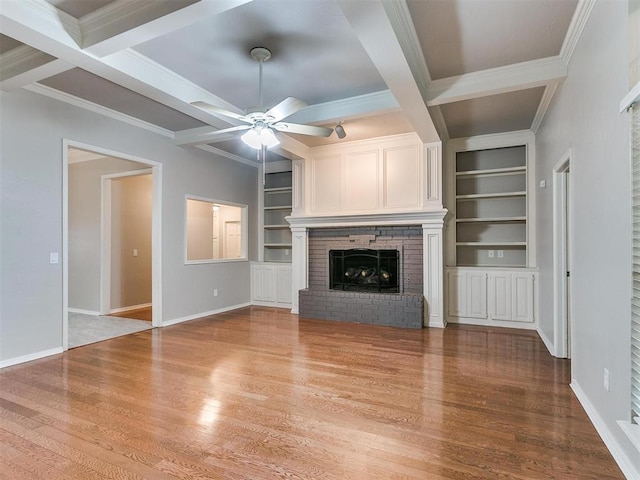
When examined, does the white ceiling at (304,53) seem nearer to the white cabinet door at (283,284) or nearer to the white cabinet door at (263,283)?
the white cabinet door at (283,284)

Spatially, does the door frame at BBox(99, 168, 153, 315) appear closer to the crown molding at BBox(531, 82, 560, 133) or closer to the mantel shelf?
the mantel shelf

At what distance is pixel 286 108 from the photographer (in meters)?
3.02

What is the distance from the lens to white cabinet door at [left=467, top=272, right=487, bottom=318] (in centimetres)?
→ 512

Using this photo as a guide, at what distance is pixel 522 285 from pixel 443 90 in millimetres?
3005

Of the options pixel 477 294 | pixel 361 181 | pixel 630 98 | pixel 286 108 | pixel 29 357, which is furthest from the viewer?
pixel 361 181

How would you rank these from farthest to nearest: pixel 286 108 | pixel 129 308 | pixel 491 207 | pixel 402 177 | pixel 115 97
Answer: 1. pixel 129 308
2. pixel 491 207
3. pixel 402 177
4. pixel 115 97
5. pixel 286 108

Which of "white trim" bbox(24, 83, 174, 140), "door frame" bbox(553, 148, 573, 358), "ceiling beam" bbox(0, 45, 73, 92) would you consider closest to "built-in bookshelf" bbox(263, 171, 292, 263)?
"white trim" bbox(24, 83, 174, 140)

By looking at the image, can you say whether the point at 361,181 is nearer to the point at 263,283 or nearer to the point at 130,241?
the point at 263,283

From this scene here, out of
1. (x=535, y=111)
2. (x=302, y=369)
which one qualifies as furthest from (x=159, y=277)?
(x=535, y=111)

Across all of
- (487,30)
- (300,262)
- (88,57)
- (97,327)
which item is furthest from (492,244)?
(97,327)

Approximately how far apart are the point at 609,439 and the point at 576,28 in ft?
9.43

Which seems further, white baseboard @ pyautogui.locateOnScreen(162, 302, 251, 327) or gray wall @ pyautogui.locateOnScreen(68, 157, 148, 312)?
gray wall @ pyautogui.locateOnScreen(68, 157, 148, 312)

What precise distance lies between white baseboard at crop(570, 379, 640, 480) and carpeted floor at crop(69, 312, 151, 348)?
4.99 metres

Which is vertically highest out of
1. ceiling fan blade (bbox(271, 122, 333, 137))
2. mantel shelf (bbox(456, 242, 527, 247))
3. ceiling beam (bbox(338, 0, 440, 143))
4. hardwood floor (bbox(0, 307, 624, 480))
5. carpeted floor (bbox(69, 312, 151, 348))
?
ceiling beam (bbox(338, 0, 440, 143))
